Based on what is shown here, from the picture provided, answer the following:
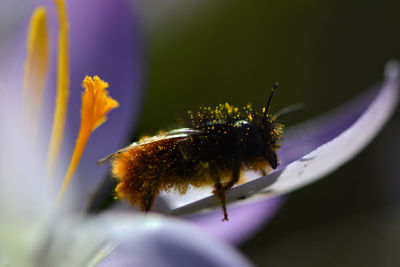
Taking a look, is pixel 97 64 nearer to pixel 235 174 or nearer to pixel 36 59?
pixel 36 59

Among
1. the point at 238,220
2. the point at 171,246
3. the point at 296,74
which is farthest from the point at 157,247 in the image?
the point at 296,74

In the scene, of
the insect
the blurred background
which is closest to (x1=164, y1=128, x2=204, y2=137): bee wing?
the insect

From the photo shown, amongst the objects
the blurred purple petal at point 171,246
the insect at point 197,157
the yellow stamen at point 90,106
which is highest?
the yellow stamen at point 90,106

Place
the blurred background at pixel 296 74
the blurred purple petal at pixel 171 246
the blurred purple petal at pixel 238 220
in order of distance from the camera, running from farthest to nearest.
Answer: the blurred background at pixel 296 74 → the blurred purple petal at pixel 238 220 → the blurred purple petal at pixel 171 246

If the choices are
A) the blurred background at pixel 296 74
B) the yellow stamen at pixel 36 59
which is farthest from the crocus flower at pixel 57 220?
the blurred background at pixel 296 74

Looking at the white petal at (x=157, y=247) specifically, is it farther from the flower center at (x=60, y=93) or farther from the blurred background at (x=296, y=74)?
the blurred background at (x=296, y=74)

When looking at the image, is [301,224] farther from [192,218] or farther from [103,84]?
[103,84]
